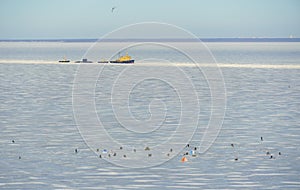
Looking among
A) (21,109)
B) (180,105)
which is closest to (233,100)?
(180,105)

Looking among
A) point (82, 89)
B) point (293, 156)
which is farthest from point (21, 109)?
point (293, 156)

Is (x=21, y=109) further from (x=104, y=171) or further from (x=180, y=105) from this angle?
(x=104, y=171)

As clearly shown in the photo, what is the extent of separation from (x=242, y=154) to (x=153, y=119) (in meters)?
13.4

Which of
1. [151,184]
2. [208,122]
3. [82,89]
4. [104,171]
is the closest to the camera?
[151,184]

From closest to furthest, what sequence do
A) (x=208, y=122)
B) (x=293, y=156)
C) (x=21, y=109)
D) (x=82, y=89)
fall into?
1. (x=293, y=156)
2. (x=208, y=122)
3. (x=21, y=109)
4. (x=82, y=89)

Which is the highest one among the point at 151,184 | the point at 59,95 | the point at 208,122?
the point at 59,95

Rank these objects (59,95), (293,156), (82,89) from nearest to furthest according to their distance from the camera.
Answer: (293,156), (59,95), (82,89)

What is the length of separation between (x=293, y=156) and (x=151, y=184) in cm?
862

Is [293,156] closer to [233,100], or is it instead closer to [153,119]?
[153,119]

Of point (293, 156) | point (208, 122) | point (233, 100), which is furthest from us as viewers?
point (233, 100)

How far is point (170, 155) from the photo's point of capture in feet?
108

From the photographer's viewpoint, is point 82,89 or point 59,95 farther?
point 82,89

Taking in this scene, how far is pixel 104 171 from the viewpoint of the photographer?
2919 centimetres

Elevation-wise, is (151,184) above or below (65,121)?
below
